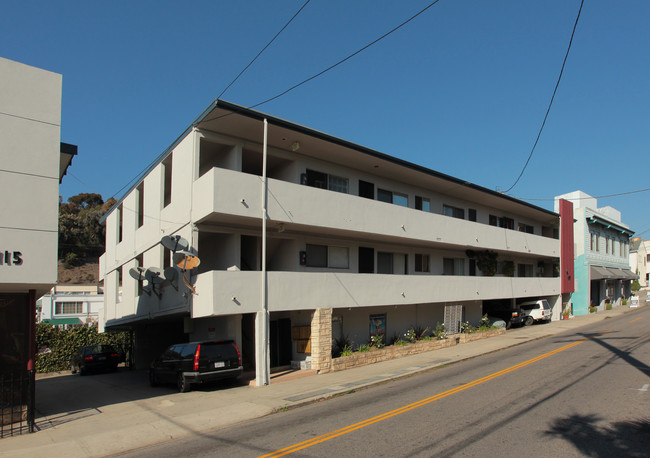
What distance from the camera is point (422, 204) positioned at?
1037 inches

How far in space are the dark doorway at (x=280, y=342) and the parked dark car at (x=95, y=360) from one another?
12452 mm

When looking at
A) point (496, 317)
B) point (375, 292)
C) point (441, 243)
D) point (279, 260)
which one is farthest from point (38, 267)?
point (496, 317)

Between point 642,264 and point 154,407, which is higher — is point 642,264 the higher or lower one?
the higher one

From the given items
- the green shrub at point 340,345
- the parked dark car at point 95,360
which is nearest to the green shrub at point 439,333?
the green shrub at point 340,345

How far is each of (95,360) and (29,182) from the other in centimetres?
1773

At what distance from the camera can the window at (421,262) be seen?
25688 mm

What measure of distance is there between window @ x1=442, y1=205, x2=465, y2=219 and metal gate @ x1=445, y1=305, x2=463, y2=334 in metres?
5.70

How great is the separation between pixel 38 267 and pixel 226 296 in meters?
5.53

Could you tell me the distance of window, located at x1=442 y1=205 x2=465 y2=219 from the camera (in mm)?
28167

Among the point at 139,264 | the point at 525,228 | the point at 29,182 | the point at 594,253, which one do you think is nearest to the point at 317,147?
the point at 29,182

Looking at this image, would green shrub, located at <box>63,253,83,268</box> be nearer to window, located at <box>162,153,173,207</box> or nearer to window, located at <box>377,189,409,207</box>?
window, located at <box>162,153,173,207</box>

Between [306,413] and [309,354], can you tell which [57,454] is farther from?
[309,354]

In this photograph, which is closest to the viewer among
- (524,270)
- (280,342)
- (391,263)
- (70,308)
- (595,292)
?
(280,342)

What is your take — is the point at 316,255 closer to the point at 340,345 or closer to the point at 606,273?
the point at 340,345
